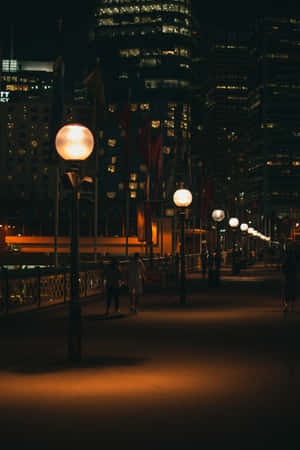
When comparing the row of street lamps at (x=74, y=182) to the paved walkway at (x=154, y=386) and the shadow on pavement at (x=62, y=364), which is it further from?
the paved walkway at (x=154, y=386)

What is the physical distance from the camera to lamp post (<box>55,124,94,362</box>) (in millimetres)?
13859

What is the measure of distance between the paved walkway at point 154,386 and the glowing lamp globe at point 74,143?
10.9ft

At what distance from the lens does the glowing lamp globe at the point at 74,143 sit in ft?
46.8

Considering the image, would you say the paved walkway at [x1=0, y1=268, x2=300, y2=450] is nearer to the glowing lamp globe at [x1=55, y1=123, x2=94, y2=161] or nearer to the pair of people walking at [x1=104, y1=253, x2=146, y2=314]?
the pair of people walking at [x1=104, y1=253, x2=146, y2=314]

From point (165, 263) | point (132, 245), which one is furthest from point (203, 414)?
point (132, 245)

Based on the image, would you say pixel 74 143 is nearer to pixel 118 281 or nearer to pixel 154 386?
pixel 154 386

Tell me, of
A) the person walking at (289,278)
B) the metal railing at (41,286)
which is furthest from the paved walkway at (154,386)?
the person walking at (289,278)

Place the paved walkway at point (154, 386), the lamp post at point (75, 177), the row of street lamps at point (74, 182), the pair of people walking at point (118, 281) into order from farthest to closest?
1. the pair of people walking at point (118, 281)
2. the lamp post at point (75, 177)
3. the row of street lamps at point (74, 182)
4. the paved walkway at point (154, 386)

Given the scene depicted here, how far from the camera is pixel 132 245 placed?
118062 millimetres

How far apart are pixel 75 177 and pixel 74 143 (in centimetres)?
55

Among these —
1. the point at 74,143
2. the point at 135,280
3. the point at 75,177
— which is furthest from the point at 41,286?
the point at 74,143

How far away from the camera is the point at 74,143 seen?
14266 millimetres

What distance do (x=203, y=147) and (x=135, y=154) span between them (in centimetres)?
3813

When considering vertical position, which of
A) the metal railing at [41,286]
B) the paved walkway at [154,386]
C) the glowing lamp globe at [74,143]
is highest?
the glowing lamp globe at [74,143]
